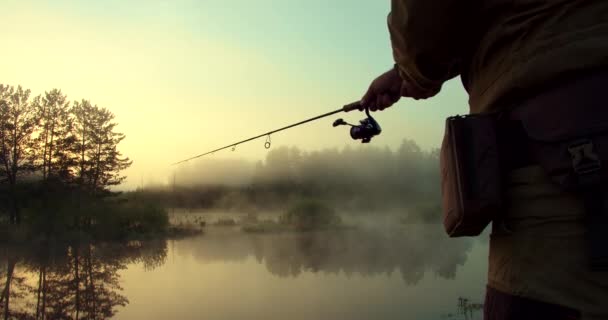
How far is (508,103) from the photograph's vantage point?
1.21 meters

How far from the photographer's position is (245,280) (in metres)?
13.6

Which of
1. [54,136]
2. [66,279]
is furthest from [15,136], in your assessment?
[66,279]

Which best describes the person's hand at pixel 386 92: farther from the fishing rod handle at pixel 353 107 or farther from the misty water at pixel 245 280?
the misty water at pixel 245 280

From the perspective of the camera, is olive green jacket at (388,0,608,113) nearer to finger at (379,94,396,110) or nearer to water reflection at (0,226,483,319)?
finger at (379,94,396,110)

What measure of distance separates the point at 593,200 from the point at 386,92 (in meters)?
1.16

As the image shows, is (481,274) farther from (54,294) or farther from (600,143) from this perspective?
(600,143)

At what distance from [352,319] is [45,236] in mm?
19358

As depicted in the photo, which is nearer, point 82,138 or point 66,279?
point 66,279

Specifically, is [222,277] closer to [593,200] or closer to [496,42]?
[496,42]

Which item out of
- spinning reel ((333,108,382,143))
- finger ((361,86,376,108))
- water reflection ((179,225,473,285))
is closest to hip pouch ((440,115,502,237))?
finger ((361,86,376,108))

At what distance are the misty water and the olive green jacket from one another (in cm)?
848

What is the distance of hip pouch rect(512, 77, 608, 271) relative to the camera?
3.18 feet

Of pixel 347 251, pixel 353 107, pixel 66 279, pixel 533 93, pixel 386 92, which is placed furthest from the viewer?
pixel 347 251

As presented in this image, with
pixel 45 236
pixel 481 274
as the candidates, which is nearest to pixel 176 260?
pixel 45 236
